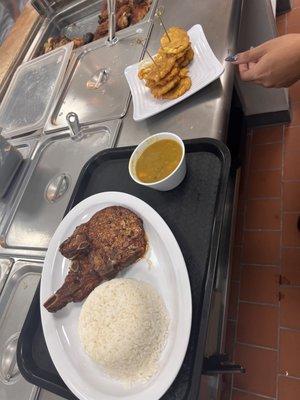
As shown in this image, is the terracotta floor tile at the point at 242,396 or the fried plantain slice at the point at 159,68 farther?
the terracotta floor tile at the point at 242,396

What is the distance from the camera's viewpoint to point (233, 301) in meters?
1.62

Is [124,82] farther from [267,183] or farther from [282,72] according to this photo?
[267,183]

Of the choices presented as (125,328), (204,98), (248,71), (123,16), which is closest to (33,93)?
(123,16)

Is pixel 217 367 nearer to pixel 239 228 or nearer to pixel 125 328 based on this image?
pixel 125 328

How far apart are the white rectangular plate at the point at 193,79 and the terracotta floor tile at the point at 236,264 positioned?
96cm

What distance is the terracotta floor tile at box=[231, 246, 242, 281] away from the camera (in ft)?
5.48

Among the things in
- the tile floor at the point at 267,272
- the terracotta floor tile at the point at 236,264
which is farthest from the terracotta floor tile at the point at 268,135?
the terracotta floor tile at the point at 236,264

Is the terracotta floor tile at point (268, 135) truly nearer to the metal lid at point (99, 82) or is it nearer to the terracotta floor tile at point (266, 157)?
the terracotta floor tile at point (266, 157)

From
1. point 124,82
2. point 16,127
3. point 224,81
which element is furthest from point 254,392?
point 16,127

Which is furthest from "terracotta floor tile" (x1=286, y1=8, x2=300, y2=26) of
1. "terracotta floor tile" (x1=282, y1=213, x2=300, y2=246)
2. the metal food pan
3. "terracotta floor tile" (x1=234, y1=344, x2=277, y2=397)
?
"terracotta floor tile" (x1=234, y1=344, x2=277, y2=397)

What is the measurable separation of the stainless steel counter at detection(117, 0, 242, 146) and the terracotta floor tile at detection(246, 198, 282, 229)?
35.0 inches

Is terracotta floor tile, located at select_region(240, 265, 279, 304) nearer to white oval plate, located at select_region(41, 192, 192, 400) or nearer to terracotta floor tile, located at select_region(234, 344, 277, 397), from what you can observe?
terracotta floor tile, located at select_region(234, 344, 277, 397)

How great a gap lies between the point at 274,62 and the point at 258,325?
3.85 feet

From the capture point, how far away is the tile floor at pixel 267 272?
1.41 metres
